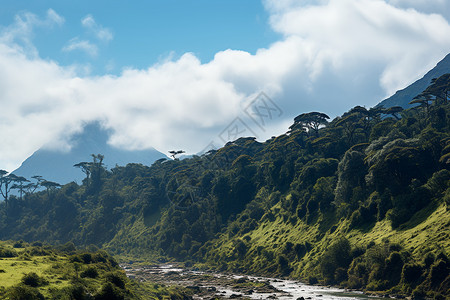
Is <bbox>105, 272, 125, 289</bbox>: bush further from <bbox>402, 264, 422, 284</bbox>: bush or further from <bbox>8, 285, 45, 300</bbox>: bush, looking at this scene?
<bbox>402, 264, 422, 284</bbox>: bush

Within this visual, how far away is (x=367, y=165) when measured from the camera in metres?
90.2

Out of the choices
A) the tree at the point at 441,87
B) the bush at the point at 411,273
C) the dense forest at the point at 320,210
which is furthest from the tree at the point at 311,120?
the bush at the point at 411,273

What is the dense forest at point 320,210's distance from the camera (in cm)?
6475

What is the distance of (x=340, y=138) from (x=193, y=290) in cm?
7699

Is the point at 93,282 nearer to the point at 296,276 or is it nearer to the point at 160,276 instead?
the point at 296,276

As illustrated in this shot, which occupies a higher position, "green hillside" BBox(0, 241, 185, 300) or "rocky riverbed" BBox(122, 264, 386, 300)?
"green hillside" BBox(0, 241, 185, 300)

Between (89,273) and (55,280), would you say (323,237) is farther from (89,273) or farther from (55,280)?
(55,280)

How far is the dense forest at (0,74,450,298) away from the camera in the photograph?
64.8 m

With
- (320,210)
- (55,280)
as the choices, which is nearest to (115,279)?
(55,280)

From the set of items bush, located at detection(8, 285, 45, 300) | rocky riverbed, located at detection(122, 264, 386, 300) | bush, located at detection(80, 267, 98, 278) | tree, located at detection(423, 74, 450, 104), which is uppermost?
tree, located at detection(423, 74, 450, 104)

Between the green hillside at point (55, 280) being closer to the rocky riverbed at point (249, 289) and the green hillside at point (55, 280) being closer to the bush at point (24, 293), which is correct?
the bush at point (24, 293)

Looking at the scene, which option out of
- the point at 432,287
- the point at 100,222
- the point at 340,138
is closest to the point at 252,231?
the point at 340,138

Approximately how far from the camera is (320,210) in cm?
10088

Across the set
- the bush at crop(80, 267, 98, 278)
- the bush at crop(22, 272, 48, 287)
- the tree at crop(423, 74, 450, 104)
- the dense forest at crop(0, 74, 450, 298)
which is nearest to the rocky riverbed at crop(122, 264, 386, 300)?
the dense forest at crop(0, 74, 450, 298)
